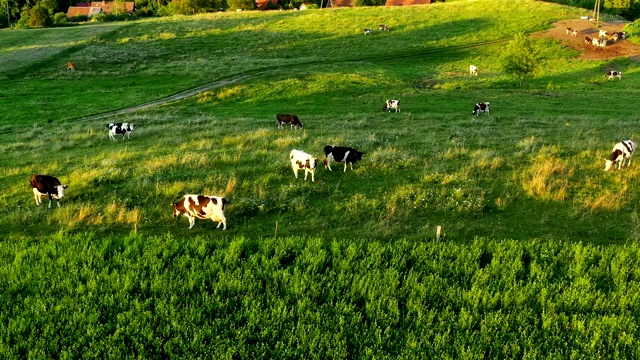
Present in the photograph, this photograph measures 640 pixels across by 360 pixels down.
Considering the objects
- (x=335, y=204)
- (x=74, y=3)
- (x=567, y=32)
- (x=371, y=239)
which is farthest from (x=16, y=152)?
(x=74, y=3)

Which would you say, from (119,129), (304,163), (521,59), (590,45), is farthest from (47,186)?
(590,45)

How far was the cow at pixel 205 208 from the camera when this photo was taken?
1477 cm

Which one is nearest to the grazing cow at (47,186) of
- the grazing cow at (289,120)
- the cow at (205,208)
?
the cow at (205,208)

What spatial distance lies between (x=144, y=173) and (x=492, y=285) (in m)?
15.9

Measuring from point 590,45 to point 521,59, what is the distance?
26273 millimetres

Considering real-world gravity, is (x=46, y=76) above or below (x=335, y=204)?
above

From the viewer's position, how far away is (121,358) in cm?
795

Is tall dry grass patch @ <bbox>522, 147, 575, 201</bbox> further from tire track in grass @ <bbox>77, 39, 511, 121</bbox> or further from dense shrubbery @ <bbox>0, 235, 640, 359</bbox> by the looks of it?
tire track in grass @ <bbox>77, 39, 511, 121</bbox>

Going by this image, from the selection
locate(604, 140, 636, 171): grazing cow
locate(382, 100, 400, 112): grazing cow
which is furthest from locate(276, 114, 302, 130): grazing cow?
locate(604, 140, 636, 171): grazing cow

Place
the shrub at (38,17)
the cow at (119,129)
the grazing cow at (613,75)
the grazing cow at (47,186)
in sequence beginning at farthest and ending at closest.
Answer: the shrub at (38,17)
the grazing cow at (613,75)
the cow at (119,129)
the grazing cow at (47,186)

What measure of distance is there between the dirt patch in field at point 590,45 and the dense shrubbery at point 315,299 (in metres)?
65.0

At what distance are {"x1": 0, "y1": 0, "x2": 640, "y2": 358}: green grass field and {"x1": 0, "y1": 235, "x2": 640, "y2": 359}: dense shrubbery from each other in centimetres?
5

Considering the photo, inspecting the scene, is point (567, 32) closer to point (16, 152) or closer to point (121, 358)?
point (16, 152)

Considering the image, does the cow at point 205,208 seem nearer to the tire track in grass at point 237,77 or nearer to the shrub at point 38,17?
the tire track in grass at point 237,77
